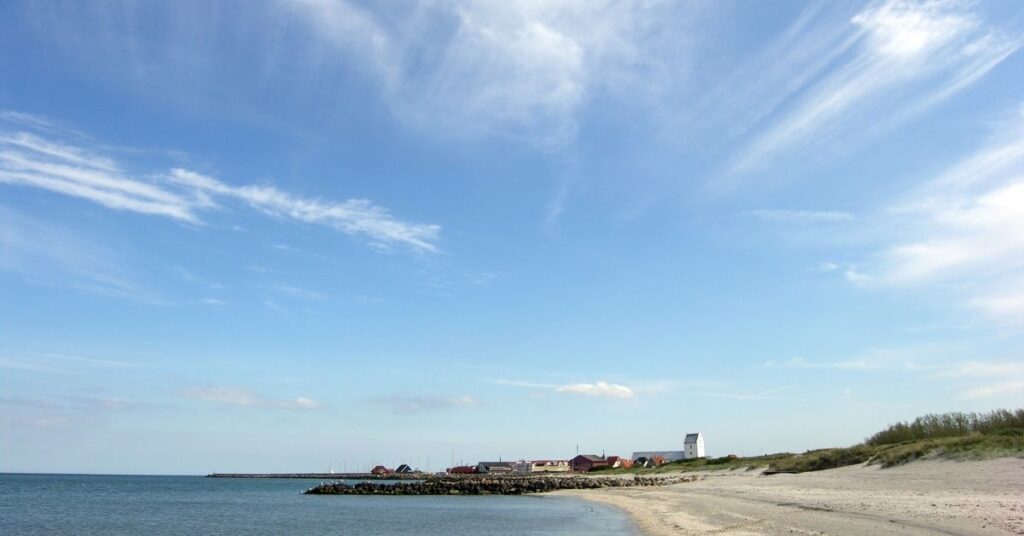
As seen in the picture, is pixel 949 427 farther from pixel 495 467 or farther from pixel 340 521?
pixel 495 467

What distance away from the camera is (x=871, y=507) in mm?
23906

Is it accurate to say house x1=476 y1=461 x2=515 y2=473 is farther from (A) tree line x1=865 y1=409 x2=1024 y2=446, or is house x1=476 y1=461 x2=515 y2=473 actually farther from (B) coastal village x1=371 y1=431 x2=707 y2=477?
(A) tree line x1=865 y1=409 x2=1024 y2=446

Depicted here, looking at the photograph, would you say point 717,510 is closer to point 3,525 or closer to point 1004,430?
point 1004,430

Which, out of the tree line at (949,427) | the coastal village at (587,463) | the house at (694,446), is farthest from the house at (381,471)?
the tree line at (949,427)

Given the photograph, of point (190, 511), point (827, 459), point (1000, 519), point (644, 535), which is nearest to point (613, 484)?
point (827, 459)

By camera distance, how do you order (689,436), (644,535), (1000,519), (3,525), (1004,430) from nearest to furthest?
(1000,519) → (644,535) → (1004,430) → (3,525) → (689,436)

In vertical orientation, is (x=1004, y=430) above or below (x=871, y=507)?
above

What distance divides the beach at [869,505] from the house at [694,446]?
248 ft

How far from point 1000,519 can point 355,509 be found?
46449mm

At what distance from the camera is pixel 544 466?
141 metres

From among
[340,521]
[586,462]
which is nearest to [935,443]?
[340,521]

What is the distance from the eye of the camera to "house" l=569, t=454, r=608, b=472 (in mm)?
136225

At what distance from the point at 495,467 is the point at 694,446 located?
48.5 metres

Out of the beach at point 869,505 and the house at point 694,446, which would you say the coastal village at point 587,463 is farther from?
the beach at point 869,505
